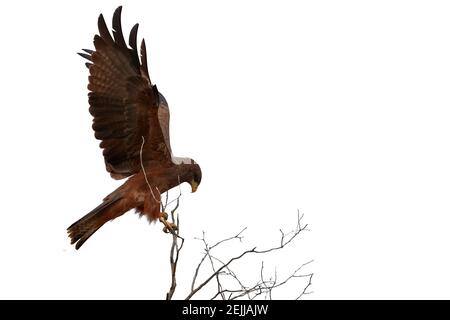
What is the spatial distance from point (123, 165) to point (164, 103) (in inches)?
38.4

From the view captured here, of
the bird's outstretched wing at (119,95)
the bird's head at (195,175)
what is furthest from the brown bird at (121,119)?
the bird's head at (195,175)

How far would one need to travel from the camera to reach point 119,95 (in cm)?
670

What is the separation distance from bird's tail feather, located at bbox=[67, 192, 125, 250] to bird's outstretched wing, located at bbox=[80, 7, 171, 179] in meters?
0.40

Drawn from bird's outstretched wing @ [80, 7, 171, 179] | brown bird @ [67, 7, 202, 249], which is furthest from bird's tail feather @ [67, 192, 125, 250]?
bird's outstretched wing @ [80, 7, 171, 179]

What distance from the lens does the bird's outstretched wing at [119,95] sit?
21.7ft

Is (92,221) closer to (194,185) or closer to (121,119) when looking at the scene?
(121,119)

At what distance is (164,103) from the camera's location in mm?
7656

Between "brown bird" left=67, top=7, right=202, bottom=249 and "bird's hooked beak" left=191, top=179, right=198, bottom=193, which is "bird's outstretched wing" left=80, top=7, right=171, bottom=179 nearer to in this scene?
"brown bird" left=67, top=7, right=202, bottom=249

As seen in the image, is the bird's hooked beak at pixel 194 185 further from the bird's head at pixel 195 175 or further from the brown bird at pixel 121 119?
the brown bird at pixel 121 119

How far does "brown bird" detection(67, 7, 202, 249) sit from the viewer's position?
6.59m

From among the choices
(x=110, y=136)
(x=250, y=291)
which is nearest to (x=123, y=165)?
(x=110, y=136)

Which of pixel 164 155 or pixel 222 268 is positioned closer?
pixel 222 268

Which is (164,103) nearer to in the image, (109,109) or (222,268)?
(109,109)

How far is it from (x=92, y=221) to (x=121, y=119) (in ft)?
2.85
